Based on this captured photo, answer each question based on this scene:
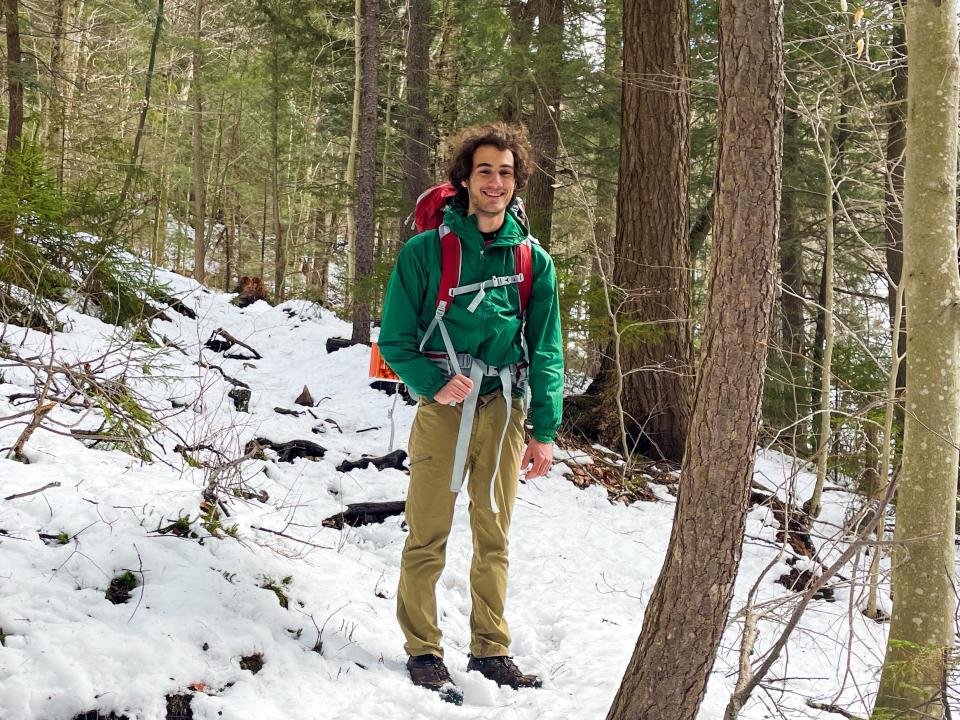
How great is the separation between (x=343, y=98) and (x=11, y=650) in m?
15.1

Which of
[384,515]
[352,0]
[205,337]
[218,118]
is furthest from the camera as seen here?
[218,118]

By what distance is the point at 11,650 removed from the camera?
7.78ft

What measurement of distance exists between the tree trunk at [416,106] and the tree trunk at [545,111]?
9.33 feet

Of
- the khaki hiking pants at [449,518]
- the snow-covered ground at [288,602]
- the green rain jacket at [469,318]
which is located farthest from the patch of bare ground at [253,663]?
the green rain jacket at [469,318]

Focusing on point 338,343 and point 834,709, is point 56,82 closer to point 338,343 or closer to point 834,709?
point 338,343

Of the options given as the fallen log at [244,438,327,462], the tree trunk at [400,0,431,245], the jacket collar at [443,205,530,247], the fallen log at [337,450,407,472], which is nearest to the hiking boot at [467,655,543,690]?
the jacket collar at [443,205,530,247]

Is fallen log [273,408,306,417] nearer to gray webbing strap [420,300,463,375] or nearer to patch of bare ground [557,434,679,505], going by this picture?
patch of bare ground [557,434,679,505]

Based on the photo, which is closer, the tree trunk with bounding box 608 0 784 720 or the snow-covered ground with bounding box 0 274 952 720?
the tree trunk with bounding box 608 0 784 720

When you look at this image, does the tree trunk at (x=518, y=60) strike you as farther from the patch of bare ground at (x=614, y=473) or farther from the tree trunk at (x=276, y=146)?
the tree trunk at (x=276, y=146)

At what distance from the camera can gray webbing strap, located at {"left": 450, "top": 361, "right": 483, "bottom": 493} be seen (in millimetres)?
3123

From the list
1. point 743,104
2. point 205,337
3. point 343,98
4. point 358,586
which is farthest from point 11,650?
point 343,98

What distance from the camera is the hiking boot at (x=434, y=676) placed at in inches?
119

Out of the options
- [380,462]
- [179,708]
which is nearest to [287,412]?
[380,462]

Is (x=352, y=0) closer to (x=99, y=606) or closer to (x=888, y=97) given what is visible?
(x=888, y=97)
